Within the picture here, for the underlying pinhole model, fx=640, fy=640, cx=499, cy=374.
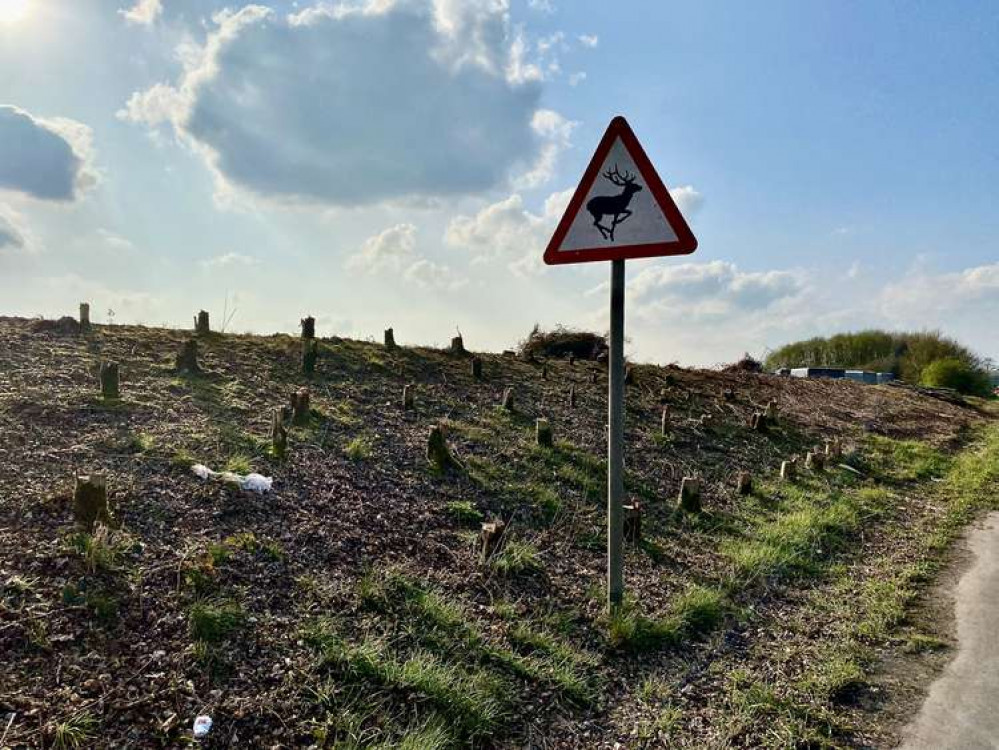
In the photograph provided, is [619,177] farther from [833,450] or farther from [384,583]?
[833,450]

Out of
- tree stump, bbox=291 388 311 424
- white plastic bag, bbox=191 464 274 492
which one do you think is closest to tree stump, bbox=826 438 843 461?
tree stump, bbox=291 388 311 424

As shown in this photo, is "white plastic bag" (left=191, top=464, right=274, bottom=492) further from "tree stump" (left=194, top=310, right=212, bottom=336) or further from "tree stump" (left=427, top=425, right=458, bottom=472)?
"tree stump" (left=194, top=310, right=212, bottom=336)

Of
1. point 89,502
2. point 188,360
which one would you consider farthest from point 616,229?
point 188,360

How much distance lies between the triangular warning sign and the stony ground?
80.0 inches

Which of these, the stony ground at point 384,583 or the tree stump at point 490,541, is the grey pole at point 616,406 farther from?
the tree stump at point 490,541

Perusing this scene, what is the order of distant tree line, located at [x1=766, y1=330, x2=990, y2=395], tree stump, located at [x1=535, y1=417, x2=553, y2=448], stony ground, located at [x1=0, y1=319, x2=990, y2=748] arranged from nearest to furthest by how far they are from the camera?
stony ground, located at [x1=0, y1=319, x2=990, y2=748], tree stump, located at [x1=535, y1=417, x2=553, y2=448], distant tree line, located at [x1=766, y1=330, x2=990, y2=395]

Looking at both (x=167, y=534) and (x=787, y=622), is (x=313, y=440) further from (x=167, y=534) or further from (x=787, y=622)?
(x=787, y=622)

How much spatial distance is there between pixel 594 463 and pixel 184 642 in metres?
4.28

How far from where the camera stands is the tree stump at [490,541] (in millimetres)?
4086

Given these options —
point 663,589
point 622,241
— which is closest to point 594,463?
point 663,589

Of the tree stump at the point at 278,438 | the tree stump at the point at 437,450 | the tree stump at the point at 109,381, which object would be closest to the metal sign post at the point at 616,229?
the tree stump at the point at 437,450

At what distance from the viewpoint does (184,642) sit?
2.80 m

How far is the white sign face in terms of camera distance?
3.42 metres

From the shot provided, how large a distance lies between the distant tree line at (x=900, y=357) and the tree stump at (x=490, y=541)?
25.3 metres
